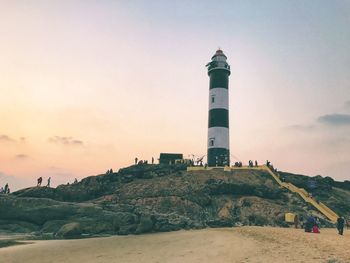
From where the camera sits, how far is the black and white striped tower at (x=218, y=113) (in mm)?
51969

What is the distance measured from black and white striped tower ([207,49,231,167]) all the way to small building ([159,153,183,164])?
4.97m

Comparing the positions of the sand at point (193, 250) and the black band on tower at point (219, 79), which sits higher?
the black band on tower at point (219, 79)

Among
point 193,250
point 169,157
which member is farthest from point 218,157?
point 193,250

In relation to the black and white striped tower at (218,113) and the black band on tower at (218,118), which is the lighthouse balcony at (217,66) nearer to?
the black and white striped tower at (218,113)

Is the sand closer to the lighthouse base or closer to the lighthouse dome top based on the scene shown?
the lighthouse base

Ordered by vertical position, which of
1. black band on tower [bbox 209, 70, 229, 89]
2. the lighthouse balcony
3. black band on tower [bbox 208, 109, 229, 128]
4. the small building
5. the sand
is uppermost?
the lighthouse balcony

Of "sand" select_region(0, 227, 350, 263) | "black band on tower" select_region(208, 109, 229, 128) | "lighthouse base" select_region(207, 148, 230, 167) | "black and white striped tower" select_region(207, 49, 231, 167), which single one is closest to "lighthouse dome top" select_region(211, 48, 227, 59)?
"black and white striped tower" select_region(207, 49, 231, 167)

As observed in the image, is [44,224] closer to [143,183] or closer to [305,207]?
[143,183]

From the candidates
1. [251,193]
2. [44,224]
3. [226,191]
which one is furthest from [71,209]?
[251,193]

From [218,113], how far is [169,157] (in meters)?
10.8

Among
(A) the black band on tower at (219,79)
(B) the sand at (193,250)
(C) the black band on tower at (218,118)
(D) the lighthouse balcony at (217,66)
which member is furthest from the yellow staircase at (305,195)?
(D) the lighthouse balcony at (217,66)

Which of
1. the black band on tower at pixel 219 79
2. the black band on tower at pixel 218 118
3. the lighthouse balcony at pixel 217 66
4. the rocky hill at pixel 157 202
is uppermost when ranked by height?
the lighthouse balcony at pixel 217 66

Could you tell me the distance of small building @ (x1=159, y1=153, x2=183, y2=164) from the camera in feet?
175

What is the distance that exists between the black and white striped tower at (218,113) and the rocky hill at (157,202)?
16.6 ft
